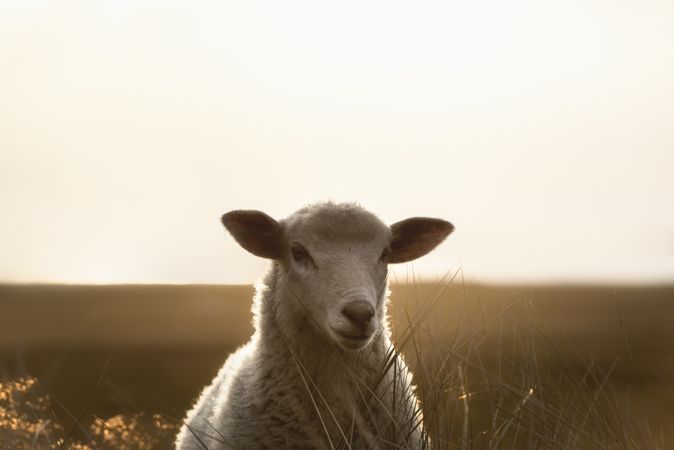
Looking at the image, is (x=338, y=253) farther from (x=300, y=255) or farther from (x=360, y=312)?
(x=360, y=312)

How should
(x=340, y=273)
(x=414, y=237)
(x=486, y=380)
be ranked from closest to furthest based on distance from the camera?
(x=486, y=380)
(x=340, y=273)
(x=414, y=237)

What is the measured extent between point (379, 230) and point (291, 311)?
0.77 m

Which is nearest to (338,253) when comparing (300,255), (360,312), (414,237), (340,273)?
(340,273)

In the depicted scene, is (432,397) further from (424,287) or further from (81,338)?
(81,338)

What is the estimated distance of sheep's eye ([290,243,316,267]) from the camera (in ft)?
18.7

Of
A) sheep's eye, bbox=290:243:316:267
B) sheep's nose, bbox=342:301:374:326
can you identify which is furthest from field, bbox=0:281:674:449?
sheep's eye, bbox=290:243:316:267

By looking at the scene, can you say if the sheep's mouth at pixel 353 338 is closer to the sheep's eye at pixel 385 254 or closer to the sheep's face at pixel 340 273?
the sheep's face at pixel 340 273

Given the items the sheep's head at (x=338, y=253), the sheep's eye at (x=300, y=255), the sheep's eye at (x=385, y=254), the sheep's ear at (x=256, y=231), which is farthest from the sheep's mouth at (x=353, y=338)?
the sheep's ear at (x=256, y=231)

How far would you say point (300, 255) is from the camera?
5.76 metres

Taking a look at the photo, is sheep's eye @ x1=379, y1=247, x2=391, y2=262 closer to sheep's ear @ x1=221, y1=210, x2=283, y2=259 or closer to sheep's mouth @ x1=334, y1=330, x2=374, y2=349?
sheep's ear @ x1=221, y1=210, x2=283, y2=259

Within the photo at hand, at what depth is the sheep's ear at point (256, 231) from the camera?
5.93 meters

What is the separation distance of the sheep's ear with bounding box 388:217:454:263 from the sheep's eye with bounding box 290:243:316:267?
69 cm

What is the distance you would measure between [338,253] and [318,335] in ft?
1.74

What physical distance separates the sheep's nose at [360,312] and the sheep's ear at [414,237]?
125cm
